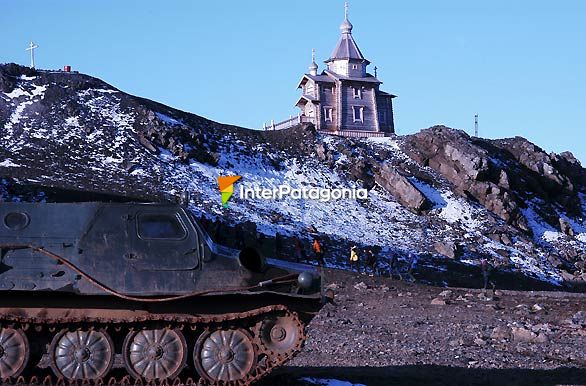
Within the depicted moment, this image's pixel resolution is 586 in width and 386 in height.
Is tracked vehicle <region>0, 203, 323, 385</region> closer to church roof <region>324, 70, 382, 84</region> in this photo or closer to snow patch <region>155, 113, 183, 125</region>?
snow patch <region>155, 113, 183, 125</region>

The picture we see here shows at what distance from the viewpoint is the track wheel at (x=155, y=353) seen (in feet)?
50.3

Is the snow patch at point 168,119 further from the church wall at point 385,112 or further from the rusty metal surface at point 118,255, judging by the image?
the rusty metal surface at point 118,255

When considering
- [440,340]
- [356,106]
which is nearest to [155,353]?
[440,340]

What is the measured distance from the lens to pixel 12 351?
49.9 ft

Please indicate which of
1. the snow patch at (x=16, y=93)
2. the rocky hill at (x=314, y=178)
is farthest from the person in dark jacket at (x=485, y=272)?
the snow patch at (x=16, y=93)

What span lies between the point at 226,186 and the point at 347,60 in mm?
42436

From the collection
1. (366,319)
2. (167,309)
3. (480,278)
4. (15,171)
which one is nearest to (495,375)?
(167,309)

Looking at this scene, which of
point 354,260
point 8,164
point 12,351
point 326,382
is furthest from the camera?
point 8,164

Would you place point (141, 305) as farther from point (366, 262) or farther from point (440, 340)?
point (366, 262)

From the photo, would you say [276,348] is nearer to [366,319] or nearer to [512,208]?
[366,319]

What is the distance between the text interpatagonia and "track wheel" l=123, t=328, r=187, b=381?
46.2m

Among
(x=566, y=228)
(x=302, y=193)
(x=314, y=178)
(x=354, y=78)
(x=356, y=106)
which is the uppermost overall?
(x=354, y=78)

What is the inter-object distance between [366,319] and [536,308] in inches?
349

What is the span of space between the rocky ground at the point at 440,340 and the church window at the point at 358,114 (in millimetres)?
57206
